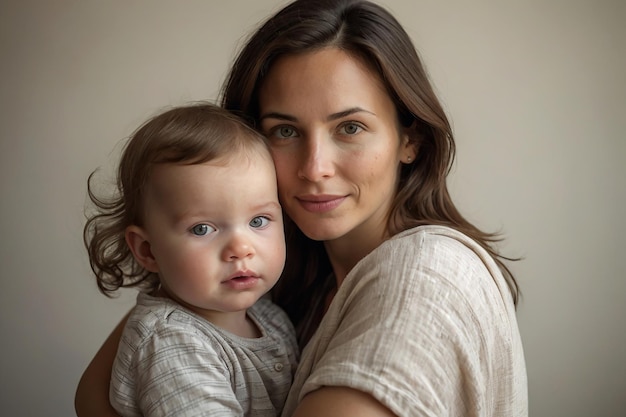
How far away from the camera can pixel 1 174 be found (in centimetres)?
243

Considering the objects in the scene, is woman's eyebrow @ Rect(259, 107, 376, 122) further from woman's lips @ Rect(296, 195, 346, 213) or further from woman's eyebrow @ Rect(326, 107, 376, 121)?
woman's lips @ Rect(296, 195, 346, 213)

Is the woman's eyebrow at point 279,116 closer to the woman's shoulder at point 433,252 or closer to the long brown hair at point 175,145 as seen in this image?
the long brown hair at point 175,145

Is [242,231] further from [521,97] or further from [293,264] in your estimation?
[521,97]

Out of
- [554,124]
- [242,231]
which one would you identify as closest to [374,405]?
[242,231]

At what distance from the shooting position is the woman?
1045 mm

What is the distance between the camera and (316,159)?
4.67 ft

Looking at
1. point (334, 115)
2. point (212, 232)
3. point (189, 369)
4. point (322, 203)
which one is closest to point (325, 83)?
point (334, 115)

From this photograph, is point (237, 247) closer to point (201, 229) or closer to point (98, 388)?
point (201, 229)

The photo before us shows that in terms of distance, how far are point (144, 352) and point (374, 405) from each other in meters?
0.51

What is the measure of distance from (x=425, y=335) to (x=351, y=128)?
0.58 m

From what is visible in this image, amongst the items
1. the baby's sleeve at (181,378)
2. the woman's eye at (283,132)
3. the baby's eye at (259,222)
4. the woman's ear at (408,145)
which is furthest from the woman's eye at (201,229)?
the woman's ear at (408,145)

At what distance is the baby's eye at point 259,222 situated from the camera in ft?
4.55

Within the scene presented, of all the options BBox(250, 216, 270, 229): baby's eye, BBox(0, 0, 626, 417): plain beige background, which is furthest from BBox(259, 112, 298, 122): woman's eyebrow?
BBox(0, 0, 626, 417): plain beige background

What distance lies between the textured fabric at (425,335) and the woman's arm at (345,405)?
0.06ft
